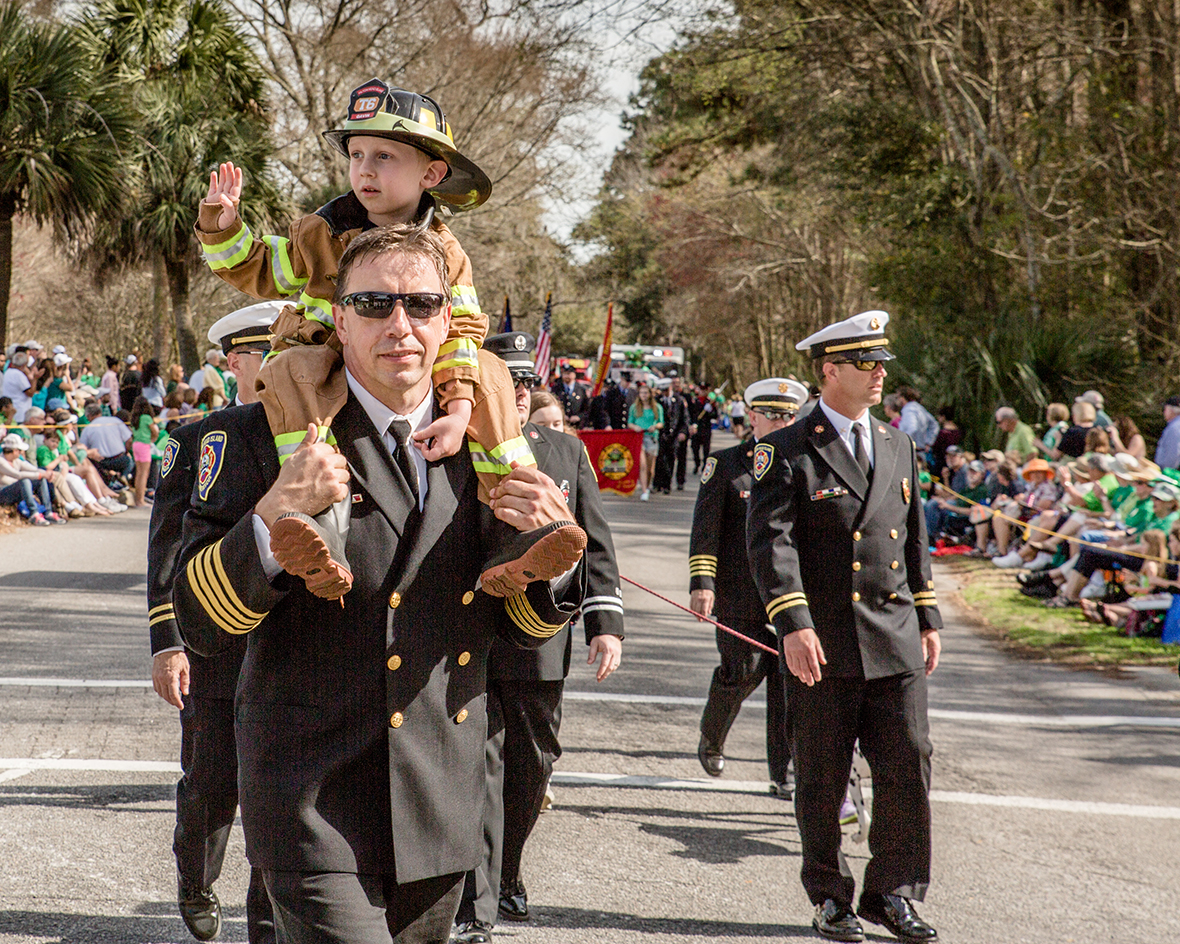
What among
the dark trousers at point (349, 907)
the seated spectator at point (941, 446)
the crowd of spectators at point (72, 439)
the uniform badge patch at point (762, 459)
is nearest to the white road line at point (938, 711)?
the uniform badge patch at point (762, 459)

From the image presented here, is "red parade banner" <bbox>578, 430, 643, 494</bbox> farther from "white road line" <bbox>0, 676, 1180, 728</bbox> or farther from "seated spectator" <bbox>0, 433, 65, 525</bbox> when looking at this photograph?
"white road line" <bbox>0, 676, 1180, 728</bbox>

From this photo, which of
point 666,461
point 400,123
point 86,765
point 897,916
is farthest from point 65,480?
point 400,123

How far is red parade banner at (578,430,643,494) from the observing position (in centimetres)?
2172

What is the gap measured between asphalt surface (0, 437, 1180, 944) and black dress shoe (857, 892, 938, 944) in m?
0.12

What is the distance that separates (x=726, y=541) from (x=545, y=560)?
4.42m

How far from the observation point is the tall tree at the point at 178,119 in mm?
24891

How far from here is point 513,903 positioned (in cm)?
486

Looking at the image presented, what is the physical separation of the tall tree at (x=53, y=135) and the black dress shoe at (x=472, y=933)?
1660cm

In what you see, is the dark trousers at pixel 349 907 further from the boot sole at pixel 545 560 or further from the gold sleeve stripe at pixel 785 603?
the gold sleeve stripe at pixel 785 603

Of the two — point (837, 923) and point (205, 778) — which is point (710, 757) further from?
point (205, 778)

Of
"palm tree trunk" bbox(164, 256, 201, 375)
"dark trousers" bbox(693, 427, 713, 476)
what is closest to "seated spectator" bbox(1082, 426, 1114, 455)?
"dark trousers" bbox(693, 427, 713, 476)

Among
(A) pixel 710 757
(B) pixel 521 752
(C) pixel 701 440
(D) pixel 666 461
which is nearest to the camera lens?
(B) pixel 521 752

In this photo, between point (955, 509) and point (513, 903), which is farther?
point (955, 509)

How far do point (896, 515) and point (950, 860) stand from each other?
169cm
